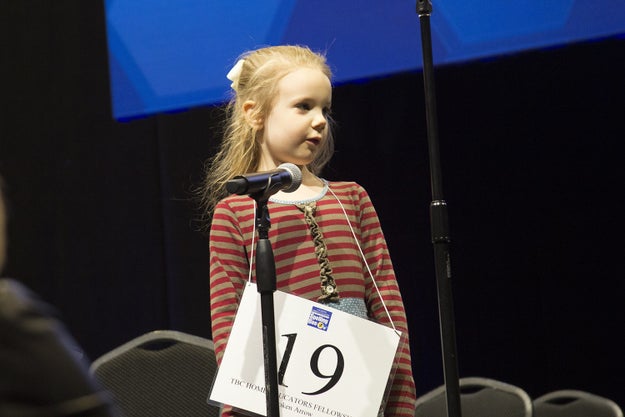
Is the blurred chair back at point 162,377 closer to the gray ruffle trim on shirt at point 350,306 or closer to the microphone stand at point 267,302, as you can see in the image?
the gray ruffle trim on shirt at point 350,306

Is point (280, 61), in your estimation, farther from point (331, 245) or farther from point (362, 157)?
point (362, 157)

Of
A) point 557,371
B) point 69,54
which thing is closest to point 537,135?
point 557,371

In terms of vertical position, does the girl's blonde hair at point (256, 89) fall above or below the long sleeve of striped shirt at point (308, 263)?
above

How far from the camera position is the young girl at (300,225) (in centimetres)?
195

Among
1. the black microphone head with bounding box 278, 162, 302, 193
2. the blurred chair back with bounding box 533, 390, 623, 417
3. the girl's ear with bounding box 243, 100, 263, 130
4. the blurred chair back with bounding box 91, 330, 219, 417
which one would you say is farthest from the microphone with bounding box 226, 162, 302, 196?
the blurred chair back with bounding box 533, 390, 623, 417

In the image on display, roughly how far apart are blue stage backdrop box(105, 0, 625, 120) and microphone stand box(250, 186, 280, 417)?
1.52 metres

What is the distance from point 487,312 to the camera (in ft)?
10.6

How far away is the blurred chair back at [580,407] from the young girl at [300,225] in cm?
84

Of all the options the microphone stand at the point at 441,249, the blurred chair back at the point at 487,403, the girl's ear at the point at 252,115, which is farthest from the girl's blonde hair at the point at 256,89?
the blurred chair back at the point at 487,403

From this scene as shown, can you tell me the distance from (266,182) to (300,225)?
0.29 m

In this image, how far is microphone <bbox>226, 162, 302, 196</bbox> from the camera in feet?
5.48

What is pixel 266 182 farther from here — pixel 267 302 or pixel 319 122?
pixel 319 122

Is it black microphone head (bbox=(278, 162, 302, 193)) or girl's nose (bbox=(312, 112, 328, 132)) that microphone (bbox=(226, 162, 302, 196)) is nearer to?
black microphone head (bbox=(278, 162, 302, 193))

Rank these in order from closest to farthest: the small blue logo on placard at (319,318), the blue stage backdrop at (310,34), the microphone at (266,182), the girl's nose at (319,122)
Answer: the microphone at (266,182) < the small blue logo on placard at (319,318) < the girl's nose at (319,122) < the blue stage backdrop at (310,34)
